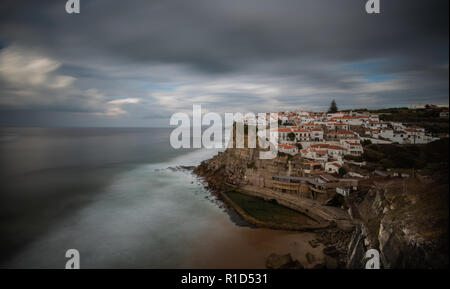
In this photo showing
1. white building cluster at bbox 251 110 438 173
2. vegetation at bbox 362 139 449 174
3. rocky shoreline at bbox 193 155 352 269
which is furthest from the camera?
white building cluster at bbox 251 110 438 173

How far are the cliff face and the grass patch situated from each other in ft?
12.8

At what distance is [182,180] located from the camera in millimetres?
19938

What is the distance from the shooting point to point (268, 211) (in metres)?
12.2

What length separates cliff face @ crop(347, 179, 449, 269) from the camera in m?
4.28

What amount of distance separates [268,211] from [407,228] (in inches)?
305

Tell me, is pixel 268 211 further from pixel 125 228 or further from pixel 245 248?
pixel 125 228

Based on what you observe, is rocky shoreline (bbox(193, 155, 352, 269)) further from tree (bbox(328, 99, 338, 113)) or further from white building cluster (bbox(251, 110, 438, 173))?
tree (bbox(328, 99, 338, 113))

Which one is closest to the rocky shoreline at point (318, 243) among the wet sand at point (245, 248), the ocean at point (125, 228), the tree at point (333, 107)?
the wet sand at point (245, 248)

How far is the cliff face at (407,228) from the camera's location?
168 inches

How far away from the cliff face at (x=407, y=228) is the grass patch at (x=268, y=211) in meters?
3.91

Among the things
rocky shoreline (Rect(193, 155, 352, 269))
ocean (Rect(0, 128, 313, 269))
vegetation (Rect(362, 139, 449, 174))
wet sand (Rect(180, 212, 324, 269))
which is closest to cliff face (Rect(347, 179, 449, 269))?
rocky shoreline (Rect(193, 155, 352, 269))

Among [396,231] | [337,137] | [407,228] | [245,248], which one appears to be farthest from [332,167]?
[407,228]
